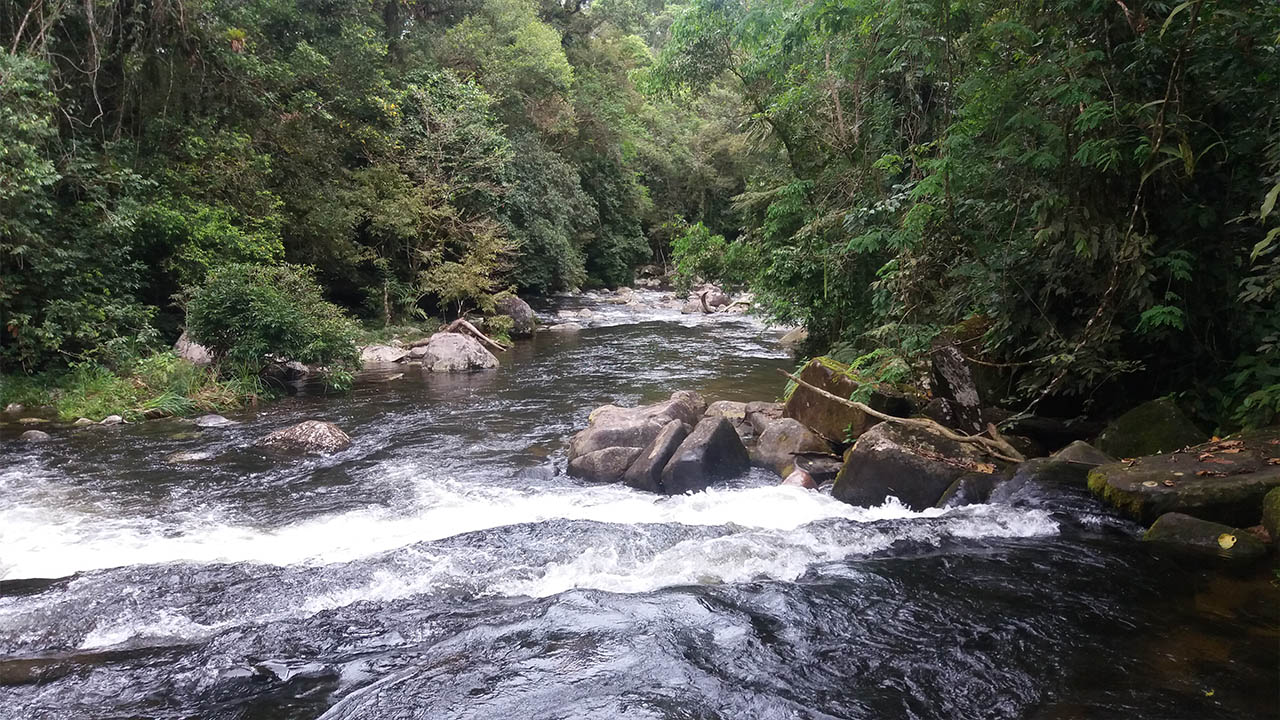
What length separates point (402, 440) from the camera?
10094 mm

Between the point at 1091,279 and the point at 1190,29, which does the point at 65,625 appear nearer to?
the point at 1091,279

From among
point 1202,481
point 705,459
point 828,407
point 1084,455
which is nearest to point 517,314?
point 828,407

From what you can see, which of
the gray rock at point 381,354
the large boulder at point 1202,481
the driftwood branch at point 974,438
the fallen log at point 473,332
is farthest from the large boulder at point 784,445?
the fallen log at point 473,332

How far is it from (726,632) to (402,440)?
700 centimetres

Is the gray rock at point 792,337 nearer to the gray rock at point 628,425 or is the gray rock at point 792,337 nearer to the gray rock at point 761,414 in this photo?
the gray rock at point 761,414

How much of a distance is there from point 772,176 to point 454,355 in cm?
837

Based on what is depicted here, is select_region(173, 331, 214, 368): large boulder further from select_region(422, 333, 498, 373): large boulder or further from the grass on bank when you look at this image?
select_region(422, 333, 498, 373): large boulder

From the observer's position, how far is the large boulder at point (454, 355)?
16.3 m

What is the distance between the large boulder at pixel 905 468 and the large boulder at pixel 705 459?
4.35ft

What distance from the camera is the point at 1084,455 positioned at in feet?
20.6

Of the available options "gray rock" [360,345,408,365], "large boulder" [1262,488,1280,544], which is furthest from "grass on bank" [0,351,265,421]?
"large boulder" [1262,488,1280,544]

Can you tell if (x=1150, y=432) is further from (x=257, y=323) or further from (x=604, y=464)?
(x=257, y=323)

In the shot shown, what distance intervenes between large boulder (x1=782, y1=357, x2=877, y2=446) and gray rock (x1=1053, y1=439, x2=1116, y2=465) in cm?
210

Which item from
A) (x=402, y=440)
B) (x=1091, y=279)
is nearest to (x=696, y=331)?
(x=402, y=440)
